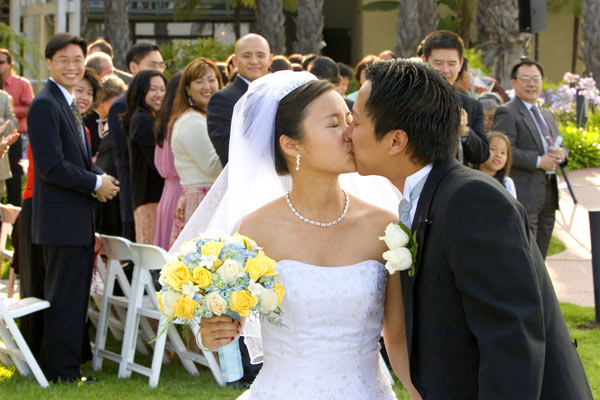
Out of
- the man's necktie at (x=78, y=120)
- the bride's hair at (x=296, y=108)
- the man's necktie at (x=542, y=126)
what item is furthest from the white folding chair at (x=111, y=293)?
the man's necktie at (x=542, y=126)

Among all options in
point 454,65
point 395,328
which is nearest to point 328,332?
point 395,328

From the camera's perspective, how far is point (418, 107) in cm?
278

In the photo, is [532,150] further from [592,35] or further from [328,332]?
[592,35]

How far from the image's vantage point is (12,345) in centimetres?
630

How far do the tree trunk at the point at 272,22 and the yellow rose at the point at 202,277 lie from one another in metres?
21.5

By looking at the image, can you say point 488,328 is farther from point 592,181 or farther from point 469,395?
point 592,181

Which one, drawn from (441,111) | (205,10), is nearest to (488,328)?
(441,111)

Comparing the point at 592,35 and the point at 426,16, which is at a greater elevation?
the point at 426,16

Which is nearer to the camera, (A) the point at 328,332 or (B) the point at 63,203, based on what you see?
(A) the point at 328,332

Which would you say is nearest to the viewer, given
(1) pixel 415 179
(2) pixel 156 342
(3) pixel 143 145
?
(1) pixel 415 179

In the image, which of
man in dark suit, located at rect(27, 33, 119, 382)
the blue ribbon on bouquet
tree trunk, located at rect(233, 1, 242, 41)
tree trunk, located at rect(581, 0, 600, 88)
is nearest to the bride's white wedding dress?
the blue ribbon on bouquet

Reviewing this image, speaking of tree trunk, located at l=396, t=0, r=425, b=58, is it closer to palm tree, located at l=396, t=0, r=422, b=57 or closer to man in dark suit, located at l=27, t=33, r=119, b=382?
palm tree, located at l=396, t=0, r=422, b=57

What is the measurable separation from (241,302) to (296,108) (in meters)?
0.91

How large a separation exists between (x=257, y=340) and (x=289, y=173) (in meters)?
0.79
